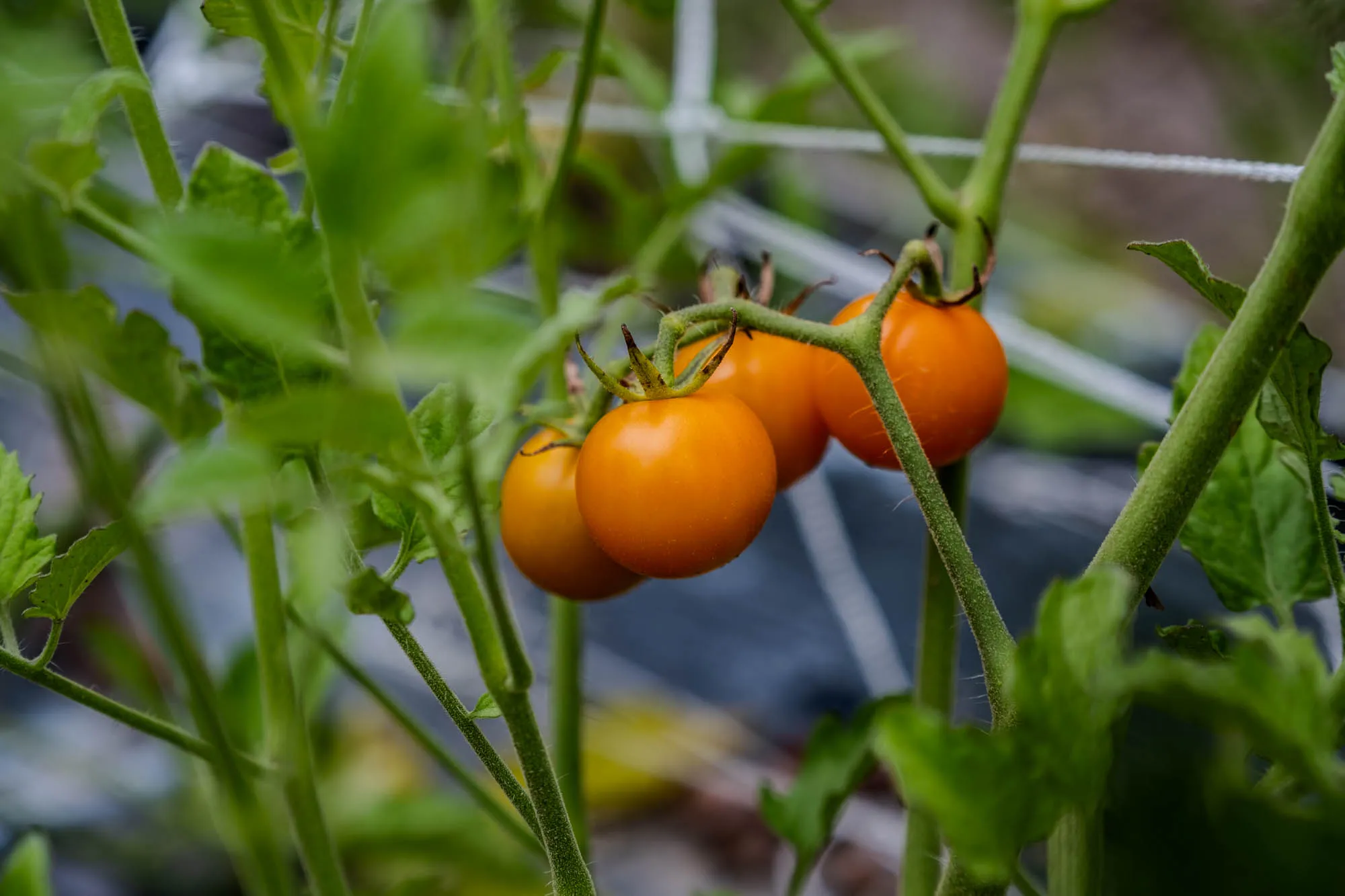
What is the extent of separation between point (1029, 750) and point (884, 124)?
0.25 m

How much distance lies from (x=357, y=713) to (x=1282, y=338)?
968 millimetres

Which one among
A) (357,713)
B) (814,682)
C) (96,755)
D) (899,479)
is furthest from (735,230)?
(96,755)

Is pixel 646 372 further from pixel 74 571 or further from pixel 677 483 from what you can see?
pixel 74 571

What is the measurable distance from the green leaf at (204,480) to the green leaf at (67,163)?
95mm

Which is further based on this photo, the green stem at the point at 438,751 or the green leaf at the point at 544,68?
the green leaf at the point at 544,68

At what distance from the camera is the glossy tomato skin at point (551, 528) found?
1.22 feet

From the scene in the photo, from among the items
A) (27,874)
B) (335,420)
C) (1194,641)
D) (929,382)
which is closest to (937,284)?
(929,382)

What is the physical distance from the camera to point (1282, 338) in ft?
0.86

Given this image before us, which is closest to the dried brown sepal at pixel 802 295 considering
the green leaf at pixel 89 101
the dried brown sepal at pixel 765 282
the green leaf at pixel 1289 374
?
the dried brown sepal at pixel 765 282

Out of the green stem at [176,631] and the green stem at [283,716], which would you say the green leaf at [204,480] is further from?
the green stem at [283,716]

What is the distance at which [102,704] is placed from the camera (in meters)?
0.32

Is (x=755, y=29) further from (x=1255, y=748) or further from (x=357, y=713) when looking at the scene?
(x=1255, y=748)

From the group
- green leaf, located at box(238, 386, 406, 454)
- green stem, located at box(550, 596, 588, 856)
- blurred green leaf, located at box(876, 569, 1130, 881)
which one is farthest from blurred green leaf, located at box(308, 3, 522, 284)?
green stem, located at box(550, 596, 588, 856)

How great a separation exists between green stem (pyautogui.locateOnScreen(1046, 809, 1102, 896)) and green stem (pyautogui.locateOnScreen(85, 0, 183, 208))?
315 mm
